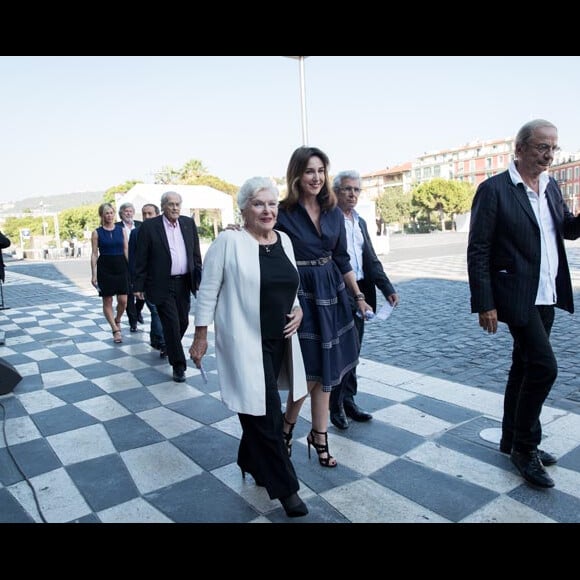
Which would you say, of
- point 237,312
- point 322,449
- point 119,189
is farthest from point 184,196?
point 119,189

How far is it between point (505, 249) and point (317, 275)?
1.03 meters

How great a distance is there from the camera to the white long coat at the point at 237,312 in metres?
2.52

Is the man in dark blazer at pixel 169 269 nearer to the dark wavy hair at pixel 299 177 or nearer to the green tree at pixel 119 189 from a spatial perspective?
the dark wavy hair at pixel 299 177

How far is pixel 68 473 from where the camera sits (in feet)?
10.1

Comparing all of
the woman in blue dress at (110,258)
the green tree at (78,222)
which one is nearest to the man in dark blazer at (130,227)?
the woman in blue dress at (110,258)

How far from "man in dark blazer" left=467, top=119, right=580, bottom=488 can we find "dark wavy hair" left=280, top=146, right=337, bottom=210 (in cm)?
82

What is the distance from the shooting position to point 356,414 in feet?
12.2

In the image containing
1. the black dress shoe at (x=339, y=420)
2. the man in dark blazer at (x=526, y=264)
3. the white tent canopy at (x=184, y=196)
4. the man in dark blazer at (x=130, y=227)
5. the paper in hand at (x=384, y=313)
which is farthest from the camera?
the white tent canopy at (x=184, y=196)

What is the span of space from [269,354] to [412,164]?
401 feet

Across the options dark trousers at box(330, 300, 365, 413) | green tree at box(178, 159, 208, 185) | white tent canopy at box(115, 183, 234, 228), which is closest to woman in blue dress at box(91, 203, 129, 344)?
dark trousers at box(330, 300, 365, 413)

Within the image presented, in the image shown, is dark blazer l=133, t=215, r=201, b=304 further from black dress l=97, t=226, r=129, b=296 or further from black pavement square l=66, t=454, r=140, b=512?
black pavement square l=66, t=454, r=140, b=512

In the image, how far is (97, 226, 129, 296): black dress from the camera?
261 inches

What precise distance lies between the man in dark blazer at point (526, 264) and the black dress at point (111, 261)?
16.4ft
